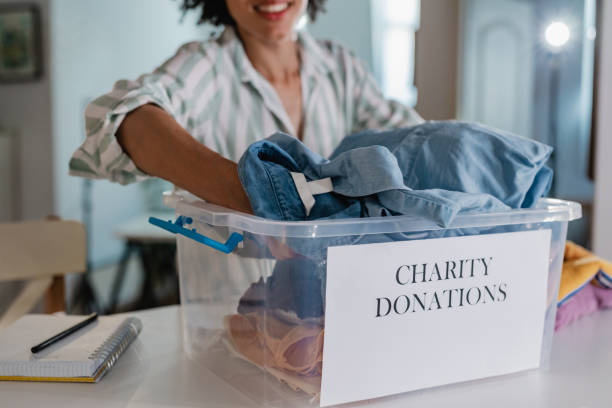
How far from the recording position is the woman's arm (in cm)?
52

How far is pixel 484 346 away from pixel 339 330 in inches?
6.0

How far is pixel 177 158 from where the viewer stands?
1.87ft

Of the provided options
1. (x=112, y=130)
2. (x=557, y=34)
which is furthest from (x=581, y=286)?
(x=557, y=34)

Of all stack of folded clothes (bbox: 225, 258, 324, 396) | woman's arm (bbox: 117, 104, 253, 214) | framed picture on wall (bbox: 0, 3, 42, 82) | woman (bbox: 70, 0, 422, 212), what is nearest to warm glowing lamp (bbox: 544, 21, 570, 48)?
woman (bbox: 70, 0, 422, 212)

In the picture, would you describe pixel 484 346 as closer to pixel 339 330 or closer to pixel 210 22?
pixel 339 330

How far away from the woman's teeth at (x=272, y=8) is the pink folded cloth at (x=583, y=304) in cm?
56

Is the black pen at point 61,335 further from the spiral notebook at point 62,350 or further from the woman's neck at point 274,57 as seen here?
the woman's neck at point 274,57

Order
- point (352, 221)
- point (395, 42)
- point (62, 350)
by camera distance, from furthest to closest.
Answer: point (395, 42), point (62, 350), point (352, 221)

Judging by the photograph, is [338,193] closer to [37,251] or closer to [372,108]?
[372,108]

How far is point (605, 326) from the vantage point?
2.34 feet

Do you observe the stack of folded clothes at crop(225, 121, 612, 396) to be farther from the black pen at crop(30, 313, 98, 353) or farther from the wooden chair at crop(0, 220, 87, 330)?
the wooden chair at crop(0, 220, 87, 330)

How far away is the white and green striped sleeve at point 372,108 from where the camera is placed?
1023 mm

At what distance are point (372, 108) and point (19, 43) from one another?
2585 millimetres

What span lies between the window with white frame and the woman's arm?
2.90 m
